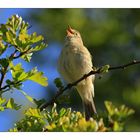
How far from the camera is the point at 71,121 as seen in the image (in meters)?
1.59

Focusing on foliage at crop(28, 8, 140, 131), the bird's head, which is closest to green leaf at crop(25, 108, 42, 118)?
the bird's head

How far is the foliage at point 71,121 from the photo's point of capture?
147 cm

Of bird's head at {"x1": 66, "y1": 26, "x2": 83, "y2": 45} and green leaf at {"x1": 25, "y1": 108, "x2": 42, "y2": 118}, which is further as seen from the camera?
bird's head at {"x1": 66, "y1": 26, "x2": 83, "y2": 45}

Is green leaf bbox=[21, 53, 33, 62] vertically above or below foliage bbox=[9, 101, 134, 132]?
above

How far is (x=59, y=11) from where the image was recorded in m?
5.21

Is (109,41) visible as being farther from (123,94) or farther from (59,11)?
(123,94)

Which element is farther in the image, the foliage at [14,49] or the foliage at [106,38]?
the foliage at [106,38]

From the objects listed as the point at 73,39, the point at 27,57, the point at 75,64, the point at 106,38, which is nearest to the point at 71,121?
the point at 27,57

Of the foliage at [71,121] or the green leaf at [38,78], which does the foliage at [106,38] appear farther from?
the foliage at [71,121]

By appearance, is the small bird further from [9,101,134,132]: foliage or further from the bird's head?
[9,101,134,132]: foliage

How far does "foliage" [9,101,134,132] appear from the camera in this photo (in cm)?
147

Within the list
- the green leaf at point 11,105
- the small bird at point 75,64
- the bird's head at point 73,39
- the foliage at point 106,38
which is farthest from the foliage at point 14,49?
the foliage at point 106,38

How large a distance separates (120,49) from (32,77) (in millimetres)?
3331

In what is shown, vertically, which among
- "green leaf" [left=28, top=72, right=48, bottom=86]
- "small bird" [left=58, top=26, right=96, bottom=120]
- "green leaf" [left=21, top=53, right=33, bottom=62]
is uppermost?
"small bird" [left=58, top=26, right=96, bottom=120]
